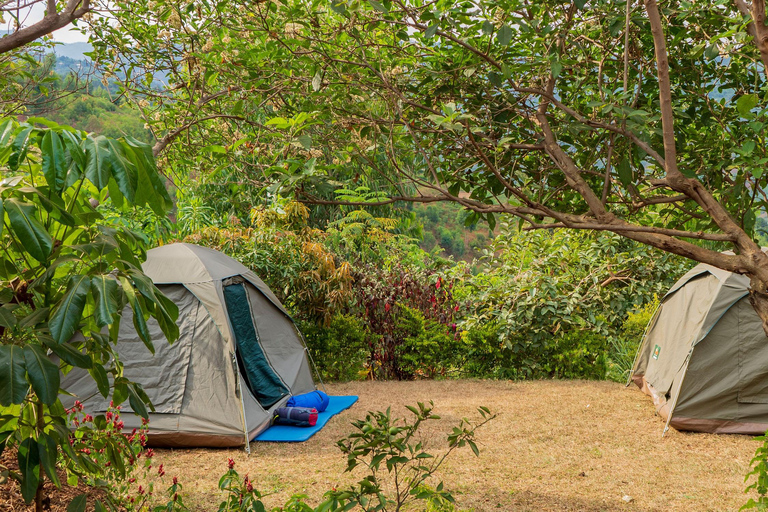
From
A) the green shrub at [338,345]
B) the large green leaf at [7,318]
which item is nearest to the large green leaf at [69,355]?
the large green leaf at [7,318]

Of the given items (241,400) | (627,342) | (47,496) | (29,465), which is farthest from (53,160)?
(627,342)

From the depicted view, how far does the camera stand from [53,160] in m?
1.54

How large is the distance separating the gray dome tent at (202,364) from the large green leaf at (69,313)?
293 cm

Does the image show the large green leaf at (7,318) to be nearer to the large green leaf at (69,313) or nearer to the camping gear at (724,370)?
the large green leaf at (69,313)

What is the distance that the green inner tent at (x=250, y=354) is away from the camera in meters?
5.35

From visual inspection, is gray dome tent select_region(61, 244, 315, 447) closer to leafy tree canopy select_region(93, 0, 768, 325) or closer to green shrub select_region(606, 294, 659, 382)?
leafy tree canopy select_region(93, 0, 768, 325)

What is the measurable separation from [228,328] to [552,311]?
3970 millimetres

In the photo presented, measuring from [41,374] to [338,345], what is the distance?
5742mm

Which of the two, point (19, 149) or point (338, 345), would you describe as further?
point (338, 345)

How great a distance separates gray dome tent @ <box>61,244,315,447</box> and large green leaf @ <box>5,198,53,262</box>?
9.64 ft

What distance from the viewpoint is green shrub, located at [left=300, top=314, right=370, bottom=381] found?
7.12 meters

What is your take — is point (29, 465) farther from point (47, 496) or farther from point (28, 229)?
point (47, 496)

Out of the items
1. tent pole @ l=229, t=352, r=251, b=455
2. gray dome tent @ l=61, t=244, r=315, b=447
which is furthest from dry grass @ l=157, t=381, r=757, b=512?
gray dome tent @ l=61, t=244, r=315, b=447

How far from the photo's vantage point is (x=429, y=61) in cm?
225
